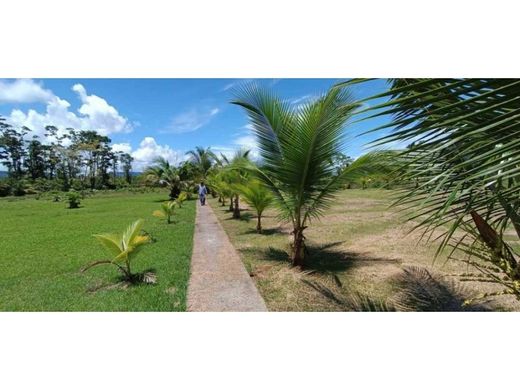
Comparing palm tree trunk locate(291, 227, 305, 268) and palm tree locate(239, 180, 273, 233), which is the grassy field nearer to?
palm tree trunk locate(291, 227, 305, 268)

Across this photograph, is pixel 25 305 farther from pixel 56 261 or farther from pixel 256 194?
pixel 256 194

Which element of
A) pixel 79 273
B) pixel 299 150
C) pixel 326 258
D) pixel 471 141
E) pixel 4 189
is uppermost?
pixel 299 150

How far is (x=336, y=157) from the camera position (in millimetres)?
4203

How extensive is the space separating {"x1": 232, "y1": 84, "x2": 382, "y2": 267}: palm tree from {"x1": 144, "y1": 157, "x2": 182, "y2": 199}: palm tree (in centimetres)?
1698

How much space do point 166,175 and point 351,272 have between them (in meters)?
18.1

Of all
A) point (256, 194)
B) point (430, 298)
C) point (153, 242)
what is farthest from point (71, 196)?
point (430, 298)

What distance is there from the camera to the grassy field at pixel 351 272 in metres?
3.22

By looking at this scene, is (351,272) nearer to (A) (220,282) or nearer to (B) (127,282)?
(A) (220,282)

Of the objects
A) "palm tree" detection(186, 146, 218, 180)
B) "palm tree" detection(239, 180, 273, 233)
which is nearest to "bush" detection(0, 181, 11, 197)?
"palm tree" detection(186, 146, 218, 180)

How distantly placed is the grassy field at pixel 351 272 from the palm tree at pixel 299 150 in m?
0.58

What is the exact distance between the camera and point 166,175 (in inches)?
797

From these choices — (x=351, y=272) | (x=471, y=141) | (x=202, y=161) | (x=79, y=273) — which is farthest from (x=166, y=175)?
(x=471, y=141)

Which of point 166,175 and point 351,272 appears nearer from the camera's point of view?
point 351,272

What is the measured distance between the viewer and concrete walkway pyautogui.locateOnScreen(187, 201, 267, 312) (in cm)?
311
